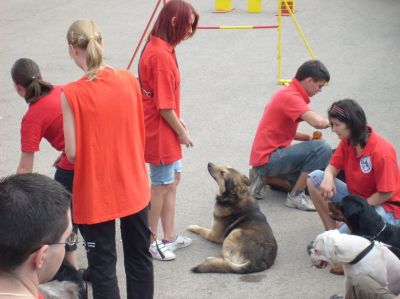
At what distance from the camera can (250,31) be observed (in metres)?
13.3

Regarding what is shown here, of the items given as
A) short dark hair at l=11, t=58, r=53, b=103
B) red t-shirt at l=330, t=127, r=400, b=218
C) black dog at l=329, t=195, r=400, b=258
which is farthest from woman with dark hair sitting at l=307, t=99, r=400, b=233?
short dark hair at l=11, t=58, r=53, b=103

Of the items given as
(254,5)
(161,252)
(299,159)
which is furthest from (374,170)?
(254,5)

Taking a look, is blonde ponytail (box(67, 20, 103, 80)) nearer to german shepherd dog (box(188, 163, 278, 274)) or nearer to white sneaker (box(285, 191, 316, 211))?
german shepherd dog (box(188, 163, 278, 274))

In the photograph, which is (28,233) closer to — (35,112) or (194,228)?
(35,112)

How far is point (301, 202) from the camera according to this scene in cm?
623

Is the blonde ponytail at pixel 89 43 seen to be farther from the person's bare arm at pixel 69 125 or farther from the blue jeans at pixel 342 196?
the blue jeans at pixel 342 196

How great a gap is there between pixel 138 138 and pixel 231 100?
5362mm

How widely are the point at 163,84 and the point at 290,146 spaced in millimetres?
2003

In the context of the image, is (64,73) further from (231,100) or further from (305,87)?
(305,87)

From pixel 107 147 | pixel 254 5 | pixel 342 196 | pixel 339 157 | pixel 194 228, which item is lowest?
pixel 194 228

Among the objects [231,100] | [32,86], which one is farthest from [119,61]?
[32,86]

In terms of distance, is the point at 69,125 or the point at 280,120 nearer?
the point at 69,125

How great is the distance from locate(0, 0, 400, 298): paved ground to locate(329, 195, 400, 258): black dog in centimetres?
57

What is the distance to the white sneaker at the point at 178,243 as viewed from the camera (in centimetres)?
550
